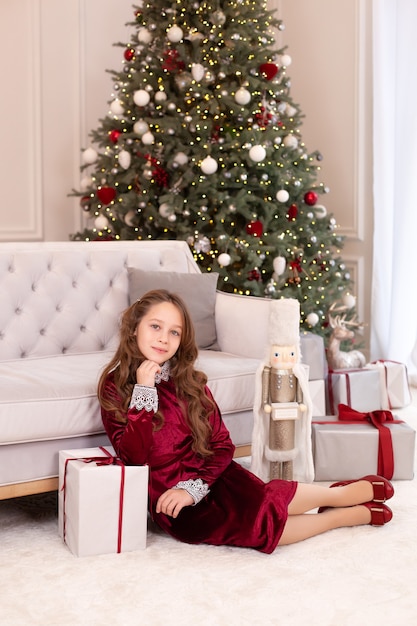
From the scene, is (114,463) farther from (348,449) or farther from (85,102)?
(85,102)

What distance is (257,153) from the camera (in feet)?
16.7

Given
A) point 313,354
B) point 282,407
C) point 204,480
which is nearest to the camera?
point 204,480

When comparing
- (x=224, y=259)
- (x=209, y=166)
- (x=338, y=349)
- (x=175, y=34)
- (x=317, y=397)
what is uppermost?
(x=175, y=34)

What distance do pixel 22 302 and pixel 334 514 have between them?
1.61 metres

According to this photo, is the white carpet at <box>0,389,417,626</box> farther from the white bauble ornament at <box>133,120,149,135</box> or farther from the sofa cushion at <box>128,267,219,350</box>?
the white bauble ornament at <box>133,120,149,135</box>

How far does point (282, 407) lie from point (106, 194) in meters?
2.48

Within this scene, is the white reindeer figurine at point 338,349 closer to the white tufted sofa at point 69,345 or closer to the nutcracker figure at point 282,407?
the white tufted sofa at point 69,345

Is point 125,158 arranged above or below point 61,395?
above

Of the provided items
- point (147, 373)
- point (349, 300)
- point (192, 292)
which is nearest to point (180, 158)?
point (349, 300)

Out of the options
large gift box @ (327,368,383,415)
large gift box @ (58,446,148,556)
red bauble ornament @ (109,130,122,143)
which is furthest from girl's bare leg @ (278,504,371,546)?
red bauble ornament @ (109,130,122,143)

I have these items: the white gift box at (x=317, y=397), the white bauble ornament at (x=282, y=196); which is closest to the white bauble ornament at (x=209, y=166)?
the white bauble ornament at (x=282, y=196)

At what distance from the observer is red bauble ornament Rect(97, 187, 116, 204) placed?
215 inches

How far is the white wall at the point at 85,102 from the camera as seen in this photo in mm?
6172

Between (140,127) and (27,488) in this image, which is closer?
(27,488)
